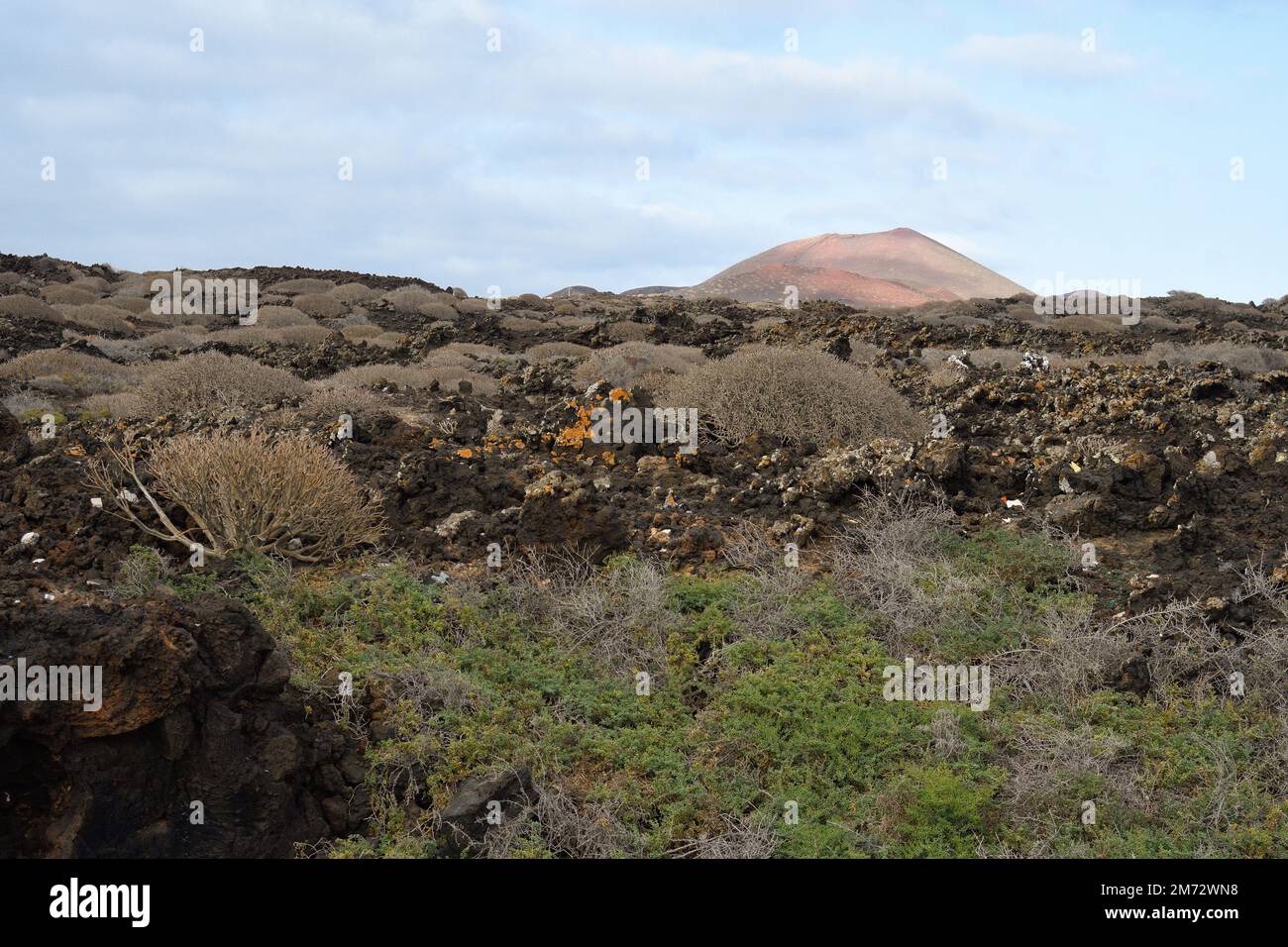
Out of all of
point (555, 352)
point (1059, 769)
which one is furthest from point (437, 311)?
point (1059, 769)

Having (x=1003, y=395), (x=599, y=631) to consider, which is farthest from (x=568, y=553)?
(x=1003, y=395)

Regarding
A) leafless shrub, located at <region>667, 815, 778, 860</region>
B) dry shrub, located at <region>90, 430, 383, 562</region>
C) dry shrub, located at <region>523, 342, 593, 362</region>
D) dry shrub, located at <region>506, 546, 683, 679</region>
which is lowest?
leafless shrub, located at <region>667, 815, 778, 860</region>

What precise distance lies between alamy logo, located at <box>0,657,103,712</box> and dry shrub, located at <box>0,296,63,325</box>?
20.7m

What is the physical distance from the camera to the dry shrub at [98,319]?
871 inches

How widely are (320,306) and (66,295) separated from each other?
709cm

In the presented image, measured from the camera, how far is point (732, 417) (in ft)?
29.3

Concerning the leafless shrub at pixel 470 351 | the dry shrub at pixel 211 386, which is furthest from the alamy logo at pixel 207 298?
the dry shrub at pixel 211 386

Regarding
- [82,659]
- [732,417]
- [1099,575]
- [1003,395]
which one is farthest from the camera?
[1003,395]

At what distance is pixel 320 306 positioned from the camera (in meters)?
26.2

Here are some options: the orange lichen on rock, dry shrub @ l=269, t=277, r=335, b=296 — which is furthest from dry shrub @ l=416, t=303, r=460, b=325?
the orange lichen on rock

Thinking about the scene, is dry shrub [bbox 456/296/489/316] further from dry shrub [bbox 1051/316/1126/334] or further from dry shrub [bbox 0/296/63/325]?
dry shrub [bbox 1051/316/1126/334]

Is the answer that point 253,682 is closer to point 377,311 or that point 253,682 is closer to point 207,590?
point 207,590

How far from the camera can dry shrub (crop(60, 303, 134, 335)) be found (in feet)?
72.6
